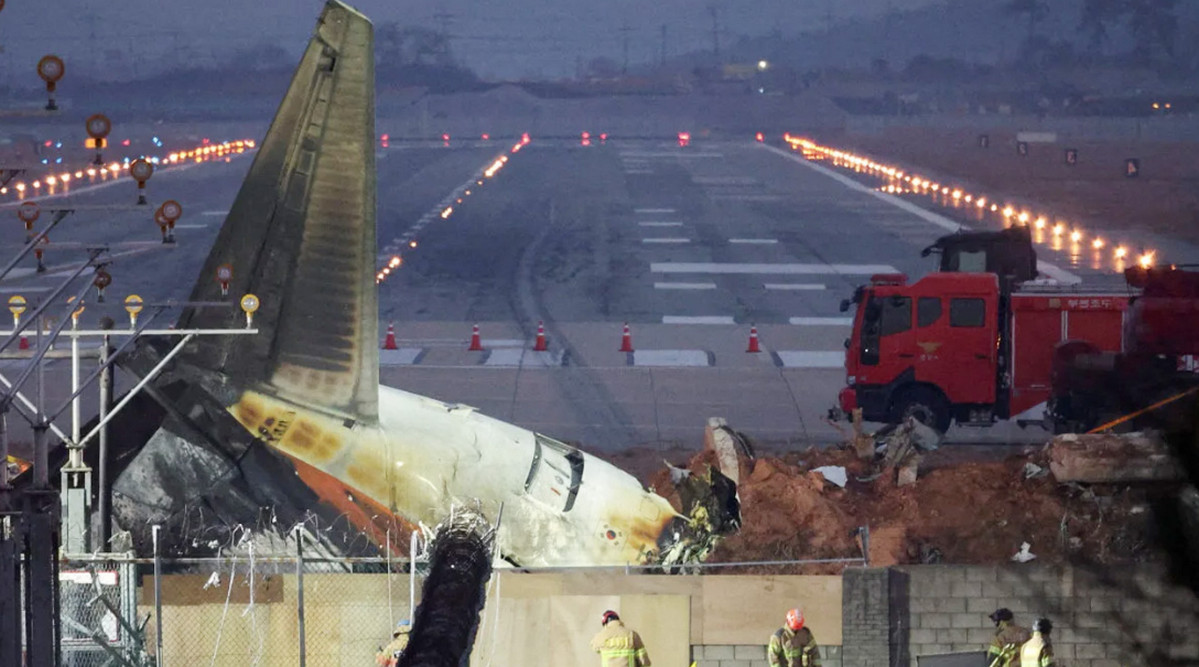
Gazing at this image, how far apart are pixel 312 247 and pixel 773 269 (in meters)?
41.5

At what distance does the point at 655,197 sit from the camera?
291 ft

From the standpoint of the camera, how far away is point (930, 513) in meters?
22.3

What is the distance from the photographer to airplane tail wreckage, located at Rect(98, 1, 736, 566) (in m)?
18.1

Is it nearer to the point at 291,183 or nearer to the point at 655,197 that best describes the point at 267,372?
the point at 291,183

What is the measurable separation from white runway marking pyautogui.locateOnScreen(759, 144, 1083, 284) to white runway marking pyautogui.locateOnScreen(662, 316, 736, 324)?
10593 mm

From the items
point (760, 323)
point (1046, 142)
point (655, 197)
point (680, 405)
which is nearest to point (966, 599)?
point (680, 405)

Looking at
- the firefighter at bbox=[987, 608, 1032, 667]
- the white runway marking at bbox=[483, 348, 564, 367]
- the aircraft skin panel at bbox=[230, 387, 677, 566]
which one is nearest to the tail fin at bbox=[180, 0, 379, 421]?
the aircraft skin panel at bbox=[230, 387, 677, 566]

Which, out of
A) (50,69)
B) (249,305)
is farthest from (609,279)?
(50,69)

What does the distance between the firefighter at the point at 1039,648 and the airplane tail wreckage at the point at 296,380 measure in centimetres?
595

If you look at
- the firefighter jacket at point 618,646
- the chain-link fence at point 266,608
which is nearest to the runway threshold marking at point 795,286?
the chain-link fence at point 266,608

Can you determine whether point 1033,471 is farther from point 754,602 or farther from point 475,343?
point 475,343

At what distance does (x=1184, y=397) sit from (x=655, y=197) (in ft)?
200

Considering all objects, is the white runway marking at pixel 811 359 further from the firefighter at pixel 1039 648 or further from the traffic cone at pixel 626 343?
the firefighter at pixel 1039 648

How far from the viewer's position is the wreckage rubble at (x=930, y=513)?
21.0m
